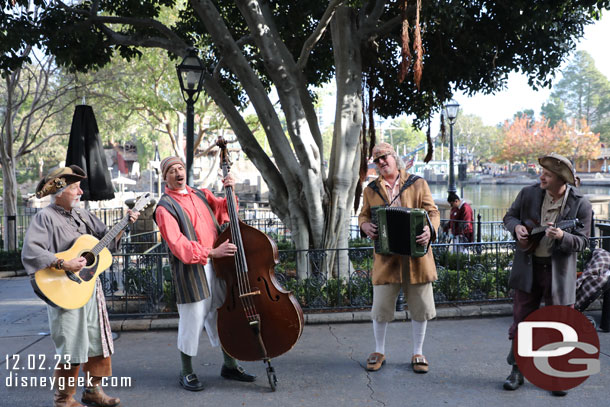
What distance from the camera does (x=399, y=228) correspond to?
4.55 m

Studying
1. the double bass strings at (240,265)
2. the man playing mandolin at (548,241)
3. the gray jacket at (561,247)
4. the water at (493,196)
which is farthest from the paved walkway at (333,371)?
the water at (493,196)

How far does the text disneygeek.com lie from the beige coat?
2.44 metres

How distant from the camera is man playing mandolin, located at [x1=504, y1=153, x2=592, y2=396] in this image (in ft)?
13.5

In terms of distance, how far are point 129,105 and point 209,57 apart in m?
13.9

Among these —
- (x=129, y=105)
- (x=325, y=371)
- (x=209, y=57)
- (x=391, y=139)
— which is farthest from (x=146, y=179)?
(x=391, y=139)

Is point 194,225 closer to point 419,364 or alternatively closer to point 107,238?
point 107,238

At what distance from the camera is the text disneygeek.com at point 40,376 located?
12.8ft

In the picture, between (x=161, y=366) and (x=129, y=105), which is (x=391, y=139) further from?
(x=161, y=366)

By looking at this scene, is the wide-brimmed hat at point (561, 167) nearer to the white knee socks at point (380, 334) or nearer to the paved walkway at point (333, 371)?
the paved walkway at point (333, 371)

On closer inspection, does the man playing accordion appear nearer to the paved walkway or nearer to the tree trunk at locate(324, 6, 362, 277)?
the paved walkway

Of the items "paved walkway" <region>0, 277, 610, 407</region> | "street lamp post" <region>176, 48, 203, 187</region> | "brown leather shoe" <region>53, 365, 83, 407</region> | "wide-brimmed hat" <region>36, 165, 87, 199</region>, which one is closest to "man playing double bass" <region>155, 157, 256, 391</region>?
"paved walkway" <region>0, 277, 610, 407</region>

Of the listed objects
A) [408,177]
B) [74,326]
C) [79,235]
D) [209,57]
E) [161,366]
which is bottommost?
[161,366]

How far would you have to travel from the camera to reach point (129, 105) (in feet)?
81.8

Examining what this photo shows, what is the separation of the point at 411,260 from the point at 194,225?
1923 mm
